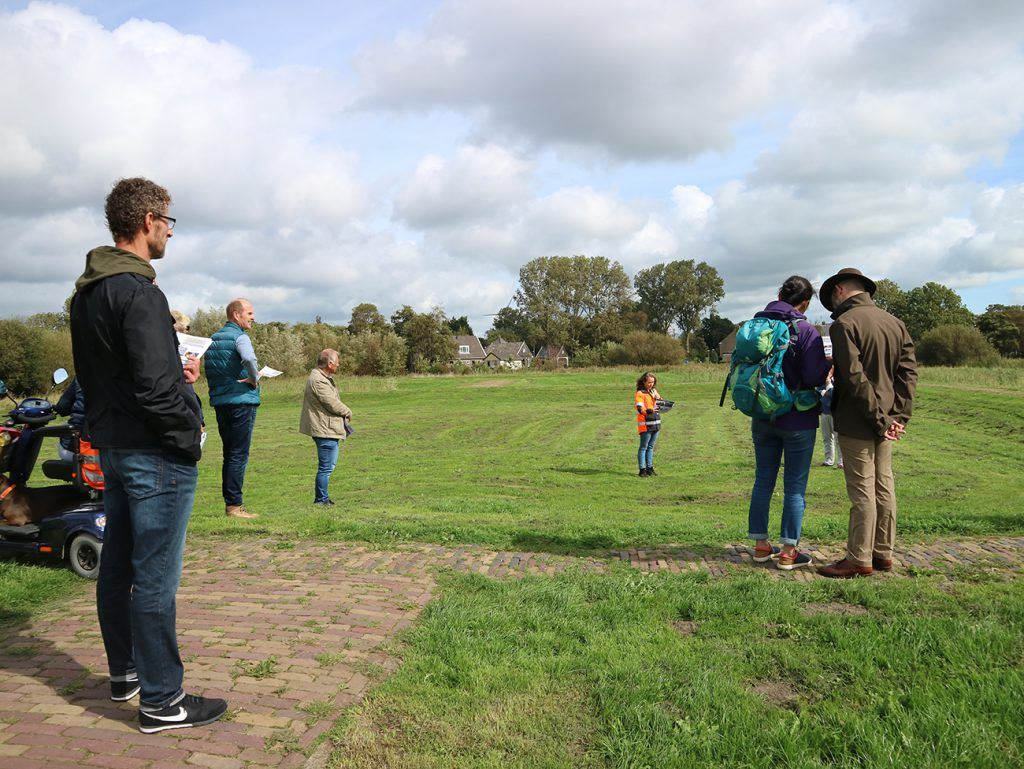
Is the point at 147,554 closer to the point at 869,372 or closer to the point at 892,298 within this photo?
the point at 869,372

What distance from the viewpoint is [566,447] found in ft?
55.5

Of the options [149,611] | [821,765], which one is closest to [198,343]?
[149,611]

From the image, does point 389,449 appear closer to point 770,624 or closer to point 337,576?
point 337,576

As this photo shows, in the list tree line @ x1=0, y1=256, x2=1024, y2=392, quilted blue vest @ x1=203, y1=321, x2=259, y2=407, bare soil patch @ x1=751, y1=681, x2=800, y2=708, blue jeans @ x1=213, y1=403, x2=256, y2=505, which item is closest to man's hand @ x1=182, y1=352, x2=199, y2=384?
quilted blue vest @ x1=203, y1=321, x2=259, y2=407

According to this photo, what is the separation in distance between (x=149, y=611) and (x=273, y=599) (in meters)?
1.70

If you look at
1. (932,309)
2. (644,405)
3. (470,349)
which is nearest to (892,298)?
(932,309)

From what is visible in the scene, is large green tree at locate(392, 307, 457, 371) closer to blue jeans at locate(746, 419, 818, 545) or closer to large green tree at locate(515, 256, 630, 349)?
large green tree at locate(515, 256, 630, 349)

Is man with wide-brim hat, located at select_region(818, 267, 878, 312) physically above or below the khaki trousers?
above

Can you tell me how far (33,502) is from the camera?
6.22m

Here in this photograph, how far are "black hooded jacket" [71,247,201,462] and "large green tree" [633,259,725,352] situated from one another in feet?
332

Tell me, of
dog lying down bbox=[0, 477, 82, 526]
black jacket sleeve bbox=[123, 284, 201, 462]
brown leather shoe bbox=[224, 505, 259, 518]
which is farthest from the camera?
brown leather shoe bbox=[224, 505, 259, 518]

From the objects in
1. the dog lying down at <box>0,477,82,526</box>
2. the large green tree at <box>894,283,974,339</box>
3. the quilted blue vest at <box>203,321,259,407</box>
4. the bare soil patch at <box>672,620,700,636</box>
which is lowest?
the bare soil patch at <box>672,620,700,636</box>

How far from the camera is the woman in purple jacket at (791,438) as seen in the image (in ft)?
17.4

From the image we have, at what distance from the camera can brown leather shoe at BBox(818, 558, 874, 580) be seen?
5.14 metres
